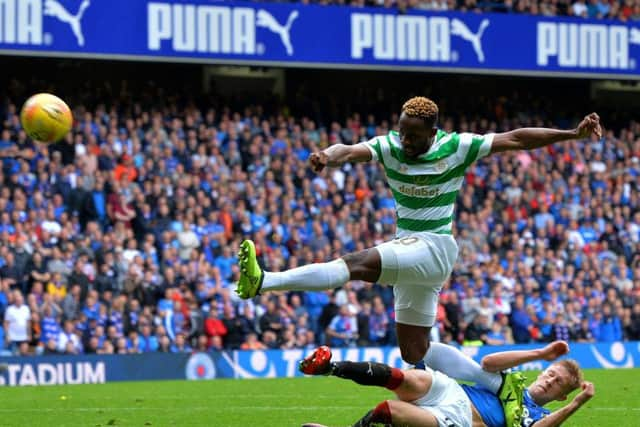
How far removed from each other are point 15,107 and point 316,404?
12245mm

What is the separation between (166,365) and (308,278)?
37.3 ft

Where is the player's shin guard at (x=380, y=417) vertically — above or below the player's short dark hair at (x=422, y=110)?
below

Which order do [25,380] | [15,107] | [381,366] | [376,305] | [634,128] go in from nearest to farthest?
[381,366] < [25,380] < [376,305] < [15,107] < [634,128]

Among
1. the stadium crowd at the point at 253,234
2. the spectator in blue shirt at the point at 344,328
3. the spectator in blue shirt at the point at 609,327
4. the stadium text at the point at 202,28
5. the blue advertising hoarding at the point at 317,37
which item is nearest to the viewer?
the stadium crowd at the point at 253,234

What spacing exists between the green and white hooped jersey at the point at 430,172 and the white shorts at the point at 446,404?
1.41 metres

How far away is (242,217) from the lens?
2367cm

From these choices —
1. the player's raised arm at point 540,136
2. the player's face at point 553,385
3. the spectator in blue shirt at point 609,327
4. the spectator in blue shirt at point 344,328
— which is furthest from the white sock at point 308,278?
the spectator in blue shirt at point 609,327

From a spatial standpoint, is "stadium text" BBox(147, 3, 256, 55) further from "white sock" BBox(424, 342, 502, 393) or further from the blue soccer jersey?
the blue soccer jersey

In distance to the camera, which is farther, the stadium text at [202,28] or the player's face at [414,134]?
the stadium text at [202,28]

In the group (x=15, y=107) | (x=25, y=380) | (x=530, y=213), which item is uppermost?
(x=15, y=107)

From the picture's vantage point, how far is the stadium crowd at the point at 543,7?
1107 inches

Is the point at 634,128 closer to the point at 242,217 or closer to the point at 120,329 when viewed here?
the point at 242,217

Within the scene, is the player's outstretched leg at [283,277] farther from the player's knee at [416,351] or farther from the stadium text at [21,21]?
the stadium text at [21,21]

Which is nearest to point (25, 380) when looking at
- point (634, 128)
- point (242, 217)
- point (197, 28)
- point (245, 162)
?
point (242, 217)
